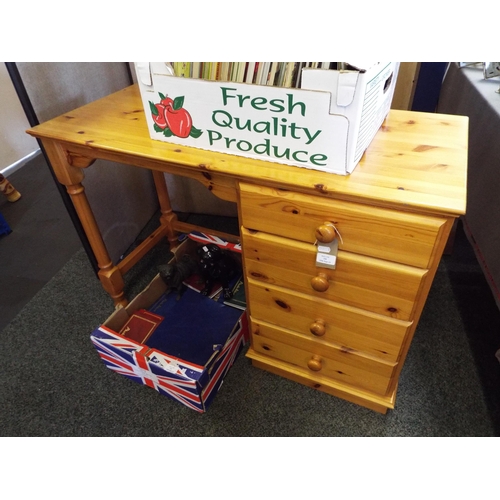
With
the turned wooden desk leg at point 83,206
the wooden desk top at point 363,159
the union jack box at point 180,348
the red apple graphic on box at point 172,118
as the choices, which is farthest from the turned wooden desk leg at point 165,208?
the red apple graphic on box at point 172,118

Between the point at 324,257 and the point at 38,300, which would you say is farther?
the point at 38,300

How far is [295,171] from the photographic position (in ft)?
2.49

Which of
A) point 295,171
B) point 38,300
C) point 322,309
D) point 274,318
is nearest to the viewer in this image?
point 295,171

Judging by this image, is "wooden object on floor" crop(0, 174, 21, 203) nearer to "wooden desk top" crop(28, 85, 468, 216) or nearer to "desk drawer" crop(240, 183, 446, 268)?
"wooden desk top" crop(28, 85, 468, 216)

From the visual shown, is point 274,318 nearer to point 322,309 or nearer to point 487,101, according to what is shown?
point 322,309

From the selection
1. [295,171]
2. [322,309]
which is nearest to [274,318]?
[322,309]

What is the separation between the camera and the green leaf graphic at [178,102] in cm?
80

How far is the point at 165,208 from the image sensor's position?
1.58 meters

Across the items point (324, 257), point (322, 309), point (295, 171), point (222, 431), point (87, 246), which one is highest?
point (295, 171)

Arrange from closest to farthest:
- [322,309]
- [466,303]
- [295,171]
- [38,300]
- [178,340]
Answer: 1. [295,171]
2. [322,309]
3. [178,340]
4. [466,303]
5. [38,300]

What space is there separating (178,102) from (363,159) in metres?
0.42

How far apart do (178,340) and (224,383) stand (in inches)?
8.1

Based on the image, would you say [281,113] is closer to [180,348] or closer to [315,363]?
[315,363]

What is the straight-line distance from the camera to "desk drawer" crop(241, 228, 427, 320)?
740 mm
